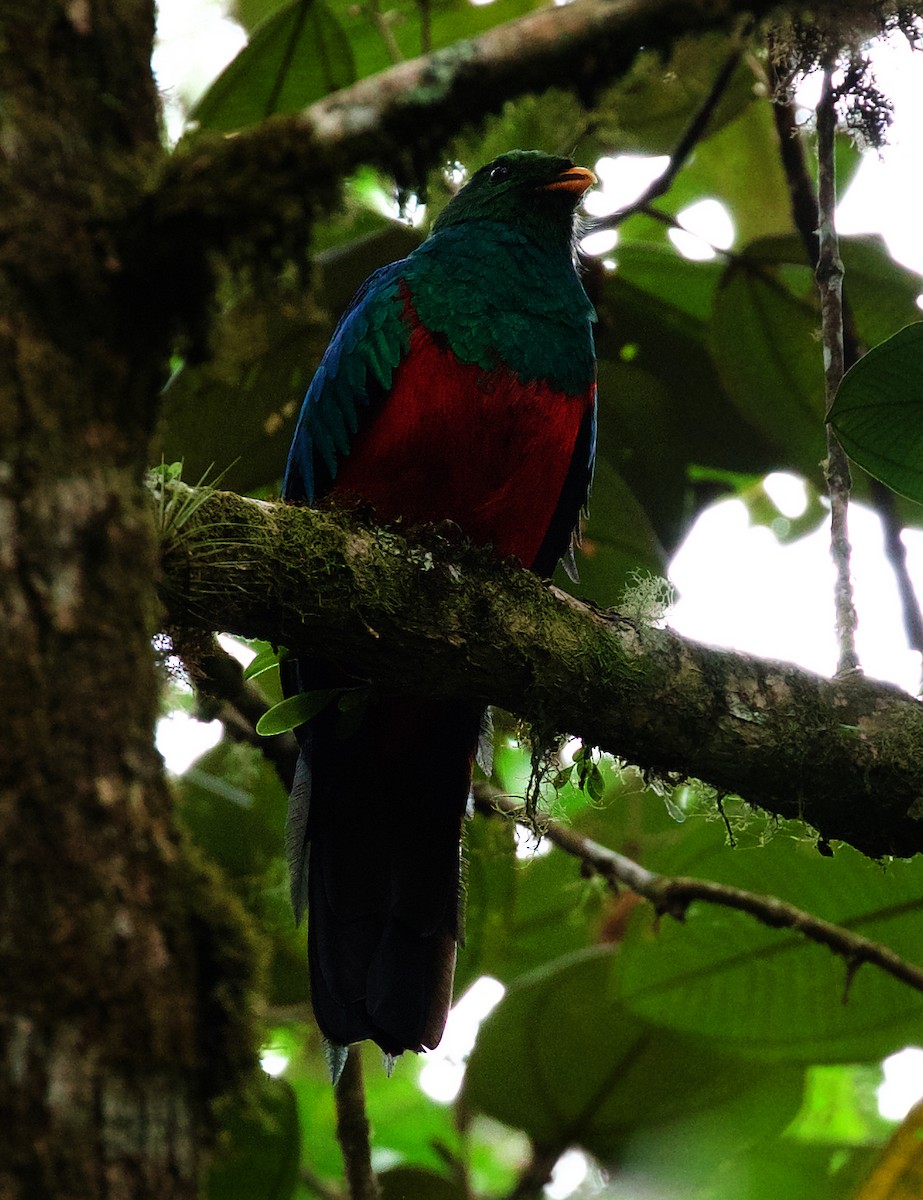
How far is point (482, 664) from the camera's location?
8.77 feet

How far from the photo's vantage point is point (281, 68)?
3605 mm

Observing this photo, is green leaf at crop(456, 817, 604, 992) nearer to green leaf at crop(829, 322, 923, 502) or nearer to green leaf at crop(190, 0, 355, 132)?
green leaf at crop(829, 322, 923, 502)

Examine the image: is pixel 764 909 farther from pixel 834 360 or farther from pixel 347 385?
pixel 347 385

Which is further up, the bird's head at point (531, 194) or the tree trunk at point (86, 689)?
the bird's head at point (531, 194)

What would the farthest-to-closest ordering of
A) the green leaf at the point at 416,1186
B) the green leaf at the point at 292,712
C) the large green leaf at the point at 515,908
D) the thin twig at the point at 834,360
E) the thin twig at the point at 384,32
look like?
the thin twig at the point at 384,32
the large green leaf at the point at 515,908
the green leaf at the point at 416,1186
the thin twig at the point at 834,360
the green leaf at the point at 292,712

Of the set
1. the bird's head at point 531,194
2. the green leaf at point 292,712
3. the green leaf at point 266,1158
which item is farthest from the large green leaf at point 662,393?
the green leaf at point 266,1158

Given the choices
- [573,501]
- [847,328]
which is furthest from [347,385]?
[847,328]

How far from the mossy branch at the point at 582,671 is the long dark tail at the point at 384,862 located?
21.6 inches

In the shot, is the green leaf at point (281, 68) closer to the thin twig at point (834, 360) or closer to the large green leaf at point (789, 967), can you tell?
the thin twig at point (834, 360)

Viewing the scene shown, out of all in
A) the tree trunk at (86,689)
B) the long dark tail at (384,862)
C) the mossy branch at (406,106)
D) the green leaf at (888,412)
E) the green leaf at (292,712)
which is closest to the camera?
the tree trunk at (86,689)

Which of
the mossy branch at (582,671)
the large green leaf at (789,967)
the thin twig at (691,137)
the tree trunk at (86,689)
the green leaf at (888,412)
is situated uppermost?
the thin twig at (691,137)

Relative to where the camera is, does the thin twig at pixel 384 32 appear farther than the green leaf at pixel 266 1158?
Yes

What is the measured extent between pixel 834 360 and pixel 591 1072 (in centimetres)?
191

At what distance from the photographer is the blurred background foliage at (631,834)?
10.9 ft
